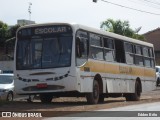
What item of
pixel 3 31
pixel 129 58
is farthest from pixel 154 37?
pixel 129 58

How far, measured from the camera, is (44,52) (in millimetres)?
19625

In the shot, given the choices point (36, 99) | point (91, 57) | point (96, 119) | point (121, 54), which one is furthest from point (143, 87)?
point (96, 119)

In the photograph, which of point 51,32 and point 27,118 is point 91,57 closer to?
point 51,32

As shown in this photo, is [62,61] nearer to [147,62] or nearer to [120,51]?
[120,51]

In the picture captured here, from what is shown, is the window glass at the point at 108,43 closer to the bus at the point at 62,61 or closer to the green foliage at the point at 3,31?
the bus at the point at 62,61

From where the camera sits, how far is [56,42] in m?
19.6

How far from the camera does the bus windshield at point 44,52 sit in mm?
19328

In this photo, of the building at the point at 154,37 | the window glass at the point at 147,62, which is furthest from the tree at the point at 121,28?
the window glass at the point at 147,62

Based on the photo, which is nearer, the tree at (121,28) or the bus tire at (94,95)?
the bus tire at (94,95)

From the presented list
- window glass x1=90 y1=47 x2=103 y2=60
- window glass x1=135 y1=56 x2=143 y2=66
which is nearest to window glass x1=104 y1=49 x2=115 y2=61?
window glass x1=90 y1=47 x2=103 y2=60

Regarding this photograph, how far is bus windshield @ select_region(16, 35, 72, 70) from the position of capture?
63.4 ft

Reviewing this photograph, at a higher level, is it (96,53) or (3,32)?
(3,32)

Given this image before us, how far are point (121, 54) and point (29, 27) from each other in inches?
234

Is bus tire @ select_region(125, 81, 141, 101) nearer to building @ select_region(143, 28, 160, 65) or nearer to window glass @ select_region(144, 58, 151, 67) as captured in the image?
window glass @ select_region(144, 58, 151, 67)
